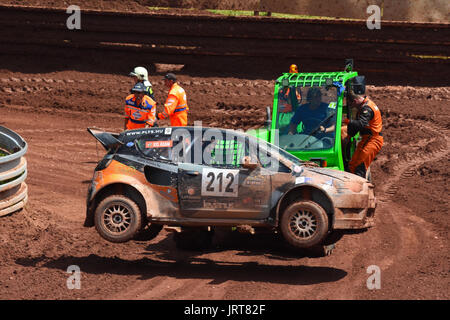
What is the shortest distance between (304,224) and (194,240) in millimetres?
2457

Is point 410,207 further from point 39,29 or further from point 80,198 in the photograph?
point 39,29

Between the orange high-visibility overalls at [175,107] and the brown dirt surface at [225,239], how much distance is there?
236 cm

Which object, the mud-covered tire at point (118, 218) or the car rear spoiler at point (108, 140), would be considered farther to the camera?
the car rear spoiler at point (108, 140)

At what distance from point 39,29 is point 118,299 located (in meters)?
14.7

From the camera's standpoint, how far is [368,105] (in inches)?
488

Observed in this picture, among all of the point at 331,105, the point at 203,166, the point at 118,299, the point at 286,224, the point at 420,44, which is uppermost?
the point at 420,44

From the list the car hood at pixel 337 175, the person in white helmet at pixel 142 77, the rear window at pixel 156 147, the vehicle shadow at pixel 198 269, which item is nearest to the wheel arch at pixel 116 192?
the rear window at pixel 156 147

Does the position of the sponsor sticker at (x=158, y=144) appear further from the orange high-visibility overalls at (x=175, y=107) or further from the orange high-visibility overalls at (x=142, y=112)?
the orange high-visibility overalls at (x=175, y=107)

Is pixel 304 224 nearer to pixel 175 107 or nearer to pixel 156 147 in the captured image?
pixel 156 147

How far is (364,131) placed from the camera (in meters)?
12.6

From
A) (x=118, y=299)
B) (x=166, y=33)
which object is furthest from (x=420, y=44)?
(x=118, y=299)

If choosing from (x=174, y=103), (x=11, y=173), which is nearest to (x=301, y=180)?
(x=11, y=173)

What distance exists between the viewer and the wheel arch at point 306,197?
32.1 ft

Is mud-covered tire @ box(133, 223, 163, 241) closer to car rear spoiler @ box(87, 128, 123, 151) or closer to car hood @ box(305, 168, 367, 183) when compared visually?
car rear spoiler @ box(87, 128, 123, 151)
